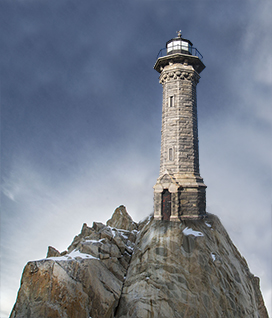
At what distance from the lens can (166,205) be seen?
798 inches

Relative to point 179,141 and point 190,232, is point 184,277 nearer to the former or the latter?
point 190,232

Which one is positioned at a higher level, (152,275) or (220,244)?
(220,244)

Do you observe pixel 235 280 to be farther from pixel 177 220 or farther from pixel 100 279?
pixel 100 279

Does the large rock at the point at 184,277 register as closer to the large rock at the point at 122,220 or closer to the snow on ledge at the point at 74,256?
the snow on ledge at the point at 74,256

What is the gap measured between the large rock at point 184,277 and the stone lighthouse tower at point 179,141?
165 centimetres

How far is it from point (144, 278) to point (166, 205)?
653cm

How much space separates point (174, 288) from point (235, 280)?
5.92 metres

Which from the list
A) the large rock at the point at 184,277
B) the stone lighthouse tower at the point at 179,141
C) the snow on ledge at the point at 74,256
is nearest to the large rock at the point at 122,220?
the large rock at the point at 184,277

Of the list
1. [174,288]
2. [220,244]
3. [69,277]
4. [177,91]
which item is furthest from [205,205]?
[69,277]

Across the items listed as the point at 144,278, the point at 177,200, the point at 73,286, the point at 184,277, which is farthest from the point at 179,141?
the point at 73,286

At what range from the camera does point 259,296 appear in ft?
70.6

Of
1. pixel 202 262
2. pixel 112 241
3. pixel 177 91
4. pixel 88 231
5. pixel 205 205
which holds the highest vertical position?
pixel 177 91

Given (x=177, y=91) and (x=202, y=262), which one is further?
(x=177, y=91)

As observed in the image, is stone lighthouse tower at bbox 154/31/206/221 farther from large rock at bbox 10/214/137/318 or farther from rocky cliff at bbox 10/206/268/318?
large rock at bbox 10/214/137/318
